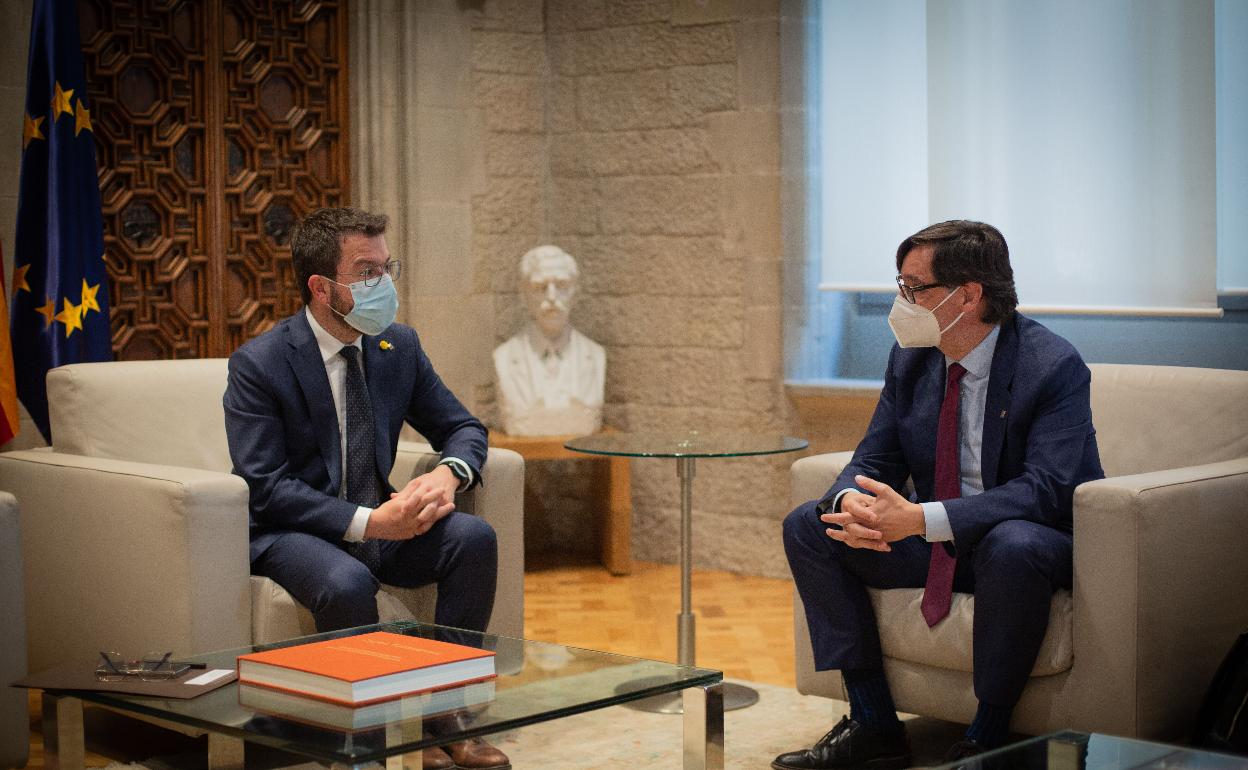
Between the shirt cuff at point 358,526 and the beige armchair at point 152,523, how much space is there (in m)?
0.15

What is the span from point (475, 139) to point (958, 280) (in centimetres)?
300

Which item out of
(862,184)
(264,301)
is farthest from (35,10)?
(862,184)

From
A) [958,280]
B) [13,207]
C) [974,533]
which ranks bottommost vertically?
[974,533]

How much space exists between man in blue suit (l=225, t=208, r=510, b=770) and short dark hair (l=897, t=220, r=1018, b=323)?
3.80 ft

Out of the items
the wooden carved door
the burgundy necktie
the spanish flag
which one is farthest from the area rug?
the wooden carved door

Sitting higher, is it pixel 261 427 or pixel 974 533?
pixel 261 427

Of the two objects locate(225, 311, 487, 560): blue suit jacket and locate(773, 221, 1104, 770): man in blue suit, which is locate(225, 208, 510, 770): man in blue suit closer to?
locate(225, 311, 487, 560): blue suit jacket

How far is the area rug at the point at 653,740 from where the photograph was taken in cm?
330

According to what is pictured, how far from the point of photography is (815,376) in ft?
18.4

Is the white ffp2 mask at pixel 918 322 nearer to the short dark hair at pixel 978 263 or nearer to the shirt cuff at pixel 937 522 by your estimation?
the short dark hair at pixel 978 263

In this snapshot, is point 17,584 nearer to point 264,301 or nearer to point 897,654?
point 897,654

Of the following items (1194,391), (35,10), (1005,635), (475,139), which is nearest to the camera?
(1005,635)

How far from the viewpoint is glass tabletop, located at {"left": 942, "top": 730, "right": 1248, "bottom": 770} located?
2.10 m

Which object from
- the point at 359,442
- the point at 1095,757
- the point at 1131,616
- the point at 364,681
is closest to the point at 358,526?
the point at 359,442
